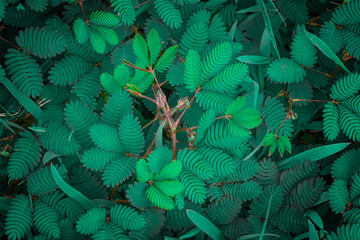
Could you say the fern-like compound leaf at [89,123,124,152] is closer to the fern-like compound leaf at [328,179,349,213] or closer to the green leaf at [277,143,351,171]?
the green leaf at [277,143,351,171]

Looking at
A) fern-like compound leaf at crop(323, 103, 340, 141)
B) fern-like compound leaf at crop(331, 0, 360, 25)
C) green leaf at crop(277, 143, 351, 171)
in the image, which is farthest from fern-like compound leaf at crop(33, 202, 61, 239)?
fern-like compound leaf at crop(331, 0, 360, 25)

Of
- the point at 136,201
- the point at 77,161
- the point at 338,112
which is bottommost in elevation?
the point at 338,112

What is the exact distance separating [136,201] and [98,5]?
3.47 ft

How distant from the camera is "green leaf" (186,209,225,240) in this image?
178 centimetres

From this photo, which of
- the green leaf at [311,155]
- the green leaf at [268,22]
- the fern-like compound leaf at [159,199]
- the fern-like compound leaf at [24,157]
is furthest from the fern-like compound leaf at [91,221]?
the green leaf at [268,22]

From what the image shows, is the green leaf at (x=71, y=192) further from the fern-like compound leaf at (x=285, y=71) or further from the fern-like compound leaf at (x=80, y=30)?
the fern-like compound leaf at (x=285, y=71)

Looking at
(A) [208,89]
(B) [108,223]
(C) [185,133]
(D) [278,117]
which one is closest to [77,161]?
(B) [108,223]

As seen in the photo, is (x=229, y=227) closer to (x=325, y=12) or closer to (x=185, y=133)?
(x=185, y=133)

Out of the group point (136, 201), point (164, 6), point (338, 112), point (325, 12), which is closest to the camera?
point (136, 201)

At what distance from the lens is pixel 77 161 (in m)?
1.92

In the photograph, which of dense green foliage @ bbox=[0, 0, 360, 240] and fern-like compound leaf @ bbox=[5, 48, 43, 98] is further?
fern-like compound leaf @ bbox=[5, 48, 43, 98]

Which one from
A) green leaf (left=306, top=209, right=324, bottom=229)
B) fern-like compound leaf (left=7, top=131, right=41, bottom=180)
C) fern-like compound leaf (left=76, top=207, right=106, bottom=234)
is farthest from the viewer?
green leaf (left=306, top=209, right=324, bottom=229)

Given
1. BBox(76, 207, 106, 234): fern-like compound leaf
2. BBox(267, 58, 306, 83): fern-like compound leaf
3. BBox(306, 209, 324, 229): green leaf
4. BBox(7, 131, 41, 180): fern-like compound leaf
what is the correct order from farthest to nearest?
BBox(267, 58, 306, 83): fern-like compound leaf, BBox(306, 209, 324, 229): green leaf, BBox(7, 131, 41, 180): fern-like compound leaf, BBox(76, 207, 106, 234): fern-like compound leaf

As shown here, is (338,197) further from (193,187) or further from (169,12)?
(169,12)
